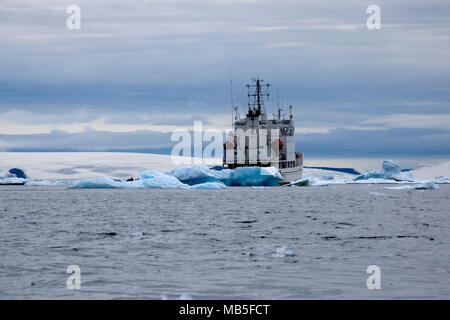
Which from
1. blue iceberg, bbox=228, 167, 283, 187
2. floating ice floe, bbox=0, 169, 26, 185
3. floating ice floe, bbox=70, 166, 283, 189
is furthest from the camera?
floating ice floe, bbox=0, 169, 26, 185

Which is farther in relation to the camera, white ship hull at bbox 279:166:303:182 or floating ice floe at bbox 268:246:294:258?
white ship hull at bbox 279:166:303:182

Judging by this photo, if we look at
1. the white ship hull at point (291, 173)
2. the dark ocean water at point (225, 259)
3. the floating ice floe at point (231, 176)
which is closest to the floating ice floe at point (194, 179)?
the floating ice floe at point (231, 176)

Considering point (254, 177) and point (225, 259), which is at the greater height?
point (254, 177)

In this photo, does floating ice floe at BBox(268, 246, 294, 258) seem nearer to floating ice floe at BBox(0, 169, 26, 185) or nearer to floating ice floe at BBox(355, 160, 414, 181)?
floating ice floe at BBox(355, 160, 414, 181)

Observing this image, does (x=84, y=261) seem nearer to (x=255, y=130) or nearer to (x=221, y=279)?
(x=221, y=279)

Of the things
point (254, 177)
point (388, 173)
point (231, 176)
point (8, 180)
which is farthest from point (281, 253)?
point (8, 180)

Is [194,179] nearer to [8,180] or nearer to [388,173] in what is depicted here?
[388,173]

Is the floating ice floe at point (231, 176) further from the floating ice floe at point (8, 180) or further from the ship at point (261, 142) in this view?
the floating ice floe at point (8, 180)

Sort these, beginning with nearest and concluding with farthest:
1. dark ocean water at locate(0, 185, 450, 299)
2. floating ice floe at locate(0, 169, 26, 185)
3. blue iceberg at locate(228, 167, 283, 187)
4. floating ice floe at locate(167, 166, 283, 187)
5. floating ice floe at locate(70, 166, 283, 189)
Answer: dark ocean water at locate(0, 185, 450, 299) → floating ice floe at locate(70, 166, 283, 189) → floating ice floe at locate(167, 166, 283, 187) → blue iceberg at locate(228, 167, 283, 187) → floating ice floe at locate(0, 169, 26, 185)

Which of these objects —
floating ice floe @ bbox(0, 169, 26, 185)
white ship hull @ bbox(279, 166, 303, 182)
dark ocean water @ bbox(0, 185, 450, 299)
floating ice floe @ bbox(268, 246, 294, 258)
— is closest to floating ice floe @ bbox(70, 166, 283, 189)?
white ship hull @ bbox(279, 166, 303, 182)

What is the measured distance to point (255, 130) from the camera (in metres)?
83.6

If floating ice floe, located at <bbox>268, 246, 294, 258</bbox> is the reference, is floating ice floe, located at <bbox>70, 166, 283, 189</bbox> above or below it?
above

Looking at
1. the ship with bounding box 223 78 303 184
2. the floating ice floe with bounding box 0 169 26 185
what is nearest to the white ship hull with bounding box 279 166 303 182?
the ship with bounding box 223 78 303 184
